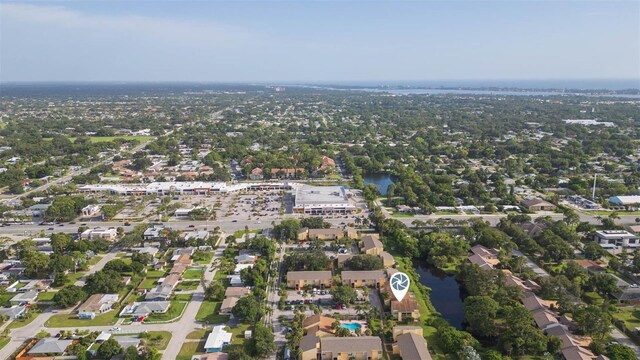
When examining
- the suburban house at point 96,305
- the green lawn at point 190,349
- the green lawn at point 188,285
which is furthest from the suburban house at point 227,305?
the suburban house at point 96,305

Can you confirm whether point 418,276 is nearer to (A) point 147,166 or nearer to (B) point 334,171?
(B) point 334,171

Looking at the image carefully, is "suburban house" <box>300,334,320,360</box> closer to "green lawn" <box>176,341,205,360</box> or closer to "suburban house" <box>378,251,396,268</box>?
"green lawn" <box>176,341,205,360</box>

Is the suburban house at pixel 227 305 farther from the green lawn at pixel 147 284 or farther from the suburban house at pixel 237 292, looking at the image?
the green lawn at pixel 147 284

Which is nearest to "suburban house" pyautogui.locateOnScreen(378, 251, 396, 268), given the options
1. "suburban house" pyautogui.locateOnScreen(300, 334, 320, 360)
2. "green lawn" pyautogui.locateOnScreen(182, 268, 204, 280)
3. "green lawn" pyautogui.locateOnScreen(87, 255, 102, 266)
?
"suburban house" pyautogui.locateOnScreen(300, 334, 320, 360)

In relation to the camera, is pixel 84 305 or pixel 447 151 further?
pixel 447 151

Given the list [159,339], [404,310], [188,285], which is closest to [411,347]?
[404,310]

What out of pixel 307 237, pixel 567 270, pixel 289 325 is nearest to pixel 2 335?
pixel 289 325
